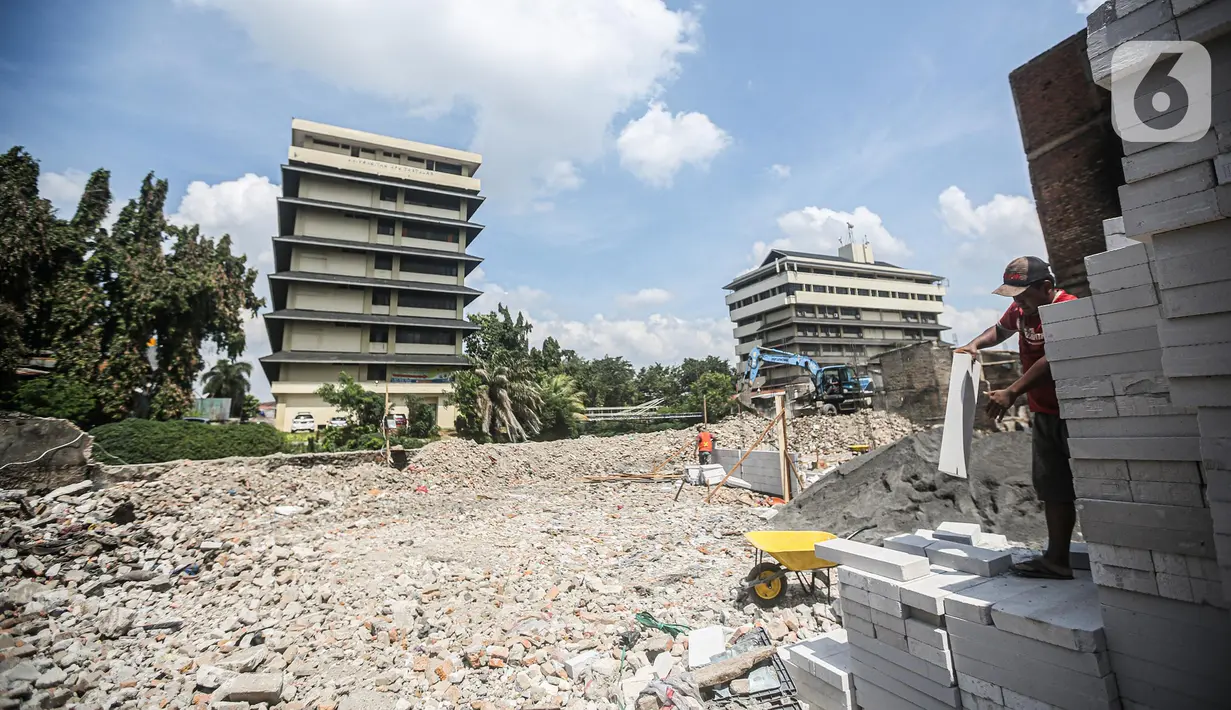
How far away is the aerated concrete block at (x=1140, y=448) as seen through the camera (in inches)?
70.7

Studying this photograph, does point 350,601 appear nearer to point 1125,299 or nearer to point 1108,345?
point 1108,345

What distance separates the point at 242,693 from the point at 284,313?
29043 millimetres

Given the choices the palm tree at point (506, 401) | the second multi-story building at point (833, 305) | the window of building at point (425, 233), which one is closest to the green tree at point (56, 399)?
the palm tree at point (506, 401)

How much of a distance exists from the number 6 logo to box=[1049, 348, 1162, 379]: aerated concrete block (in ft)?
2.64

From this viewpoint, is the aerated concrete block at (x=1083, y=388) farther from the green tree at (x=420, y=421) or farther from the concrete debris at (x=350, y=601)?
the green tree at (x=420, y=421)

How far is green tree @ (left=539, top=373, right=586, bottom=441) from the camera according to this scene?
2377cm

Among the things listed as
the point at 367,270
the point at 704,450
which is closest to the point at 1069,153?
the point at 704,450

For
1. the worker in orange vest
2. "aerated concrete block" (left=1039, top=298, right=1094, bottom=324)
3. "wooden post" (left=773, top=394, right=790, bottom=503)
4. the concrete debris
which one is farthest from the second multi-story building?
"aerated concrete block" (left=1039, top=298, right=1094, bottom=324)

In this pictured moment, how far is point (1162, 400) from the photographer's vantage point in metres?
1.87

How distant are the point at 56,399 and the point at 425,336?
61.0ft

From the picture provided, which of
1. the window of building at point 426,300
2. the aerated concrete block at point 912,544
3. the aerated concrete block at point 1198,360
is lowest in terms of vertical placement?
the aerated concrete block at point 912,544

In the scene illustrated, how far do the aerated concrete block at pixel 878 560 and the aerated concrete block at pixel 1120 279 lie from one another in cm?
151

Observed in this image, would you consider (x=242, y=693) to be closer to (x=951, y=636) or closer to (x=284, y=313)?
(x=951, y=636)

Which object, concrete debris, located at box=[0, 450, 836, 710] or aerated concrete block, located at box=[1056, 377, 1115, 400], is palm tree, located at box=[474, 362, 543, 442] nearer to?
concrete debris, located at box=[0, 450, 836, 710]
